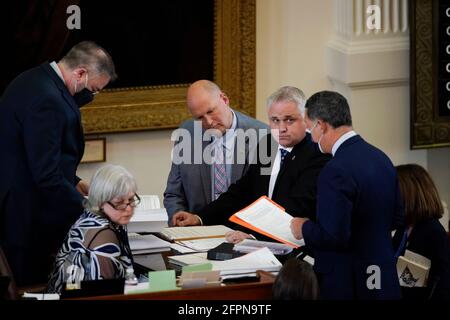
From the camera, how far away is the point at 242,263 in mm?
4949

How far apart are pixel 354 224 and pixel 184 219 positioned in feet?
4.89

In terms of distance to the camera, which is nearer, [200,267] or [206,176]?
[200,267]

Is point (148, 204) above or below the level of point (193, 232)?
→ above

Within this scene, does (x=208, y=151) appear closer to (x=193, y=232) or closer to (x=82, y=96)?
(x=193, y=232)

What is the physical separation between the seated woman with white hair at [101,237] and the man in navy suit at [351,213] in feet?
2.77

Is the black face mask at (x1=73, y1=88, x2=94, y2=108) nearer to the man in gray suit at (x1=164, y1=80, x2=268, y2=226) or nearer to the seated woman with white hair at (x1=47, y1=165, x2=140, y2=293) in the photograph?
the man in gray suit at (x1=164, y1=80, x2=268, y2=226)

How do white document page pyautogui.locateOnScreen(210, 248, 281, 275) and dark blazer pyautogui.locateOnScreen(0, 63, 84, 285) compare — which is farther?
dark blazer pyautogui.locateOnScreen(0, 63, 84, 285)

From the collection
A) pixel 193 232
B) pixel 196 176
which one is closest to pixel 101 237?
pixel 193 232

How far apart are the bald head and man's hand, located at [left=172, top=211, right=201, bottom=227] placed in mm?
563

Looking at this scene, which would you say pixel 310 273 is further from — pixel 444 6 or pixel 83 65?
pixel 444 6

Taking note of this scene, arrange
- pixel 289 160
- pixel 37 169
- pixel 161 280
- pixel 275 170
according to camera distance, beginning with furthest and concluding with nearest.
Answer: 1. pixel 275 170
2. pixel 289 160
3. pixel 37 169
4. pixel 161 280

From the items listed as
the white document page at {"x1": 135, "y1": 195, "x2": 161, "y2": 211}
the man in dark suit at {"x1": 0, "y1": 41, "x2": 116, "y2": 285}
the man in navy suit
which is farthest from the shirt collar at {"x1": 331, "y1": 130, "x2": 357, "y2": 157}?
the man in dark suit at {"x1": 0, "y1": 41, "x2": 116, "y2": 285}

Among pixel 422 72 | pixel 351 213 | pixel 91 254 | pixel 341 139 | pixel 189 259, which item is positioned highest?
pixel 422 72

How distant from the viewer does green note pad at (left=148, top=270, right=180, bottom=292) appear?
4.52 metres
